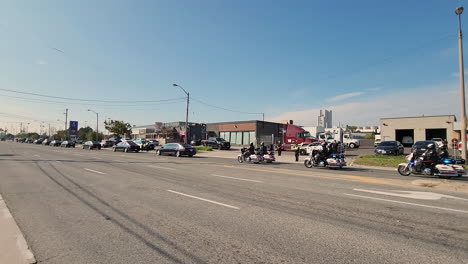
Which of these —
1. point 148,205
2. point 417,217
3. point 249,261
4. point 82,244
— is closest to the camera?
point 249,261

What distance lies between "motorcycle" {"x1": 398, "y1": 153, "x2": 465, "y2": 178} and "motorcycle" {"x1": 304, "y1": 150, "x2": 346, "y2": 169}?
3241mm

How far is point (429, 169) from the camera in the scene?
11.6 meters

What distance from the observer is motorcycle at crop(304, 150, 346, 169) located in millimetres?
15305

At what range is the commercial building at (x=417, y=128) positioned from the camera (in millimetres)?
40375

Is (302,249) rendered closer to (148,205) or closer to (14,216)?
(148,205)

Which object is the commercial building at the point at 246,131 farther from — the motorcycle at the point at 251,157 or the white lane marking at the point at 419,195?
the white lane marking at the point at 419,195

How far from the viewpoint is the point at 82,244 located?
392cm

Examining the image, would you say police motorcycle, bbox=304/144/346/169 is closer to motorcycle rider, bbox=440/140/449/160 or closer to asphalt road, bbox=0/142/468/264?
motorcycle rider, bbox=440/140/449/160

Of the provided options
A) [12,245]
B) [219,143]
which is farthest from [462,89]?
[219,143]

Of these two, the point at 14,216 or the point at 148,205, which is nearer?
the point at 14,216

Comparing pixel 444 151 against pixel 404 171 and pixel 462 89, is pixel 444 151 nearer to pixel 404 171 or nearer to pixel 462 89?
pixel 404 171

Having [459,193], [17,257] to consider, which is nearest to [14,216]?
[17,257]

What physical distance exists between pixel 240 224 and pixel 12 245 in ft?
11.9

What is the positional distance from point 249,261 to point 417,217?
410 centimetres
